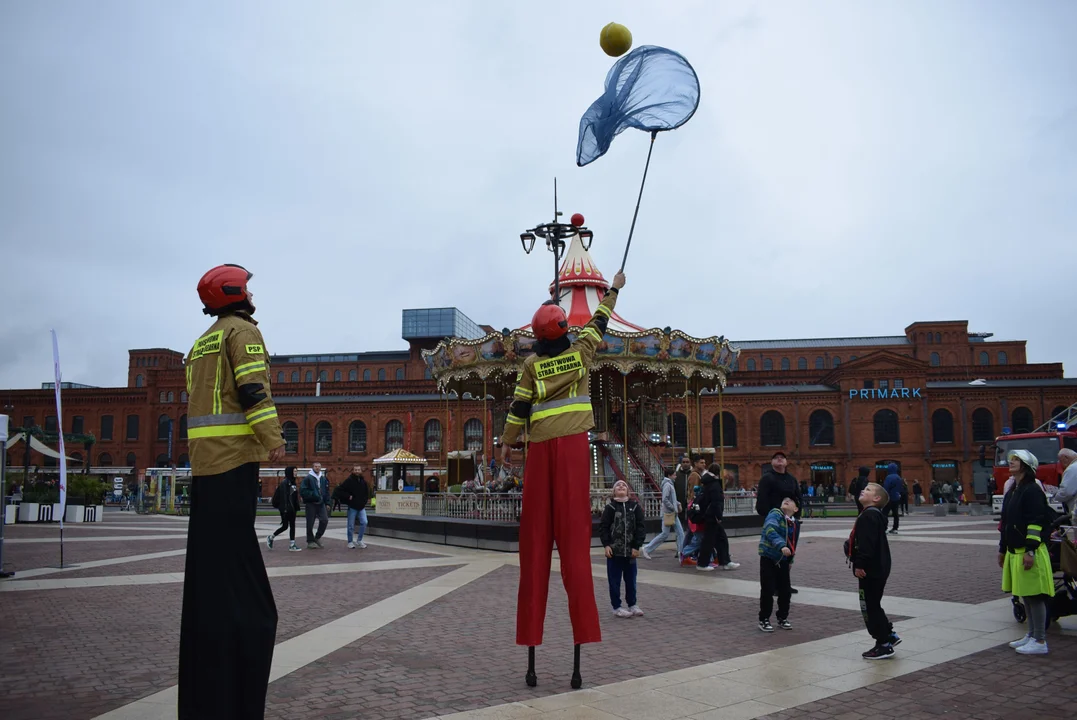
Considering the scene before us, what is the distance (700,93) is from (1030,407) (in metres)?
55.5

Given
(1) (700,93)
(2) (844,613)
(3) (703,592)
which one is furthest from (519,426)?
(3) (703,592)

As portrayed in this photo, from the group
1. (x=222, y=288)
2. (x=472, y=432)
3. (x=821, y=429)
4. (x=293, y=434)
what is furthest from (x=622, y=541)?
(x=293, y=434)

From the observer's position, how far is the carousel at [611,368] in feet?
64.3

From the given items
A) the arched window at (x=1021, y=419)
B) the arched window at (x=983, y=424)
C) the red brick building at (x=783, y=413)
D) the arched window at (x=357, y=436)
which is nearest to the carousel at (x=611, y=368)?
the red brick building at (x=783, y=413)

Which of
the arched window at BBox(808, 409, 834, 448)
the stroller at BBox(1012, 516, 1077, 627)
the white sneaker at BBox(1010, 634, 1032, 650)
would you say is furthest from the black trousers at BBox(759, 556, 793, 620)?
the arched window at BBox(808, 409, 834, 448)

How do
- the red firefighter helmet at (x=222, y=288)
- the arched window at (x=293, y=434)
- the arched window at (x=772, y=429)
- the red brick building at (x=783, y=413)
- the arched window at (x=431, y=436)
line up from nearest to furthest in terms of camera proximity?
the red firefighter helmet at (x=222, y=288), the red brick building at (x=783, y=413), the arched window at (x=772, y=429), the arched window at (x=431, y=436), the arched window at (x=293, y=434)

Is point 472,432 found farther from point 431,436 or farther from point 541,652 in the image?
point 541,652

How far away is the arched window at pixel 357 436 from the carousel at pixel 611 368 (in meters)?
32.6

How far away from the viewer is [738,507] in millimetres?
20328

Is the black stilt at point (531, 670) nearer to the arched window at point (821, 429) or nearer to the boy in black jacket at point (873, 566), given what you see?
the boy in black jacket at point (873, 566)

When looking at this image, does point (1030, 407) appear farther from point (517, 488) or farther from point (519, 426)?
point (519, 426)

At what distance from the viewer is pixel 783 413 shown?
172 ft

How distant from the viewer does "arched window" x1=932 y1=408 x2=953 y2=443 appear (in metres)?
51.6

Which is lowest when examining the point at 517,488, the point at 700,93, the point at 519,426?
the point at 517,488
